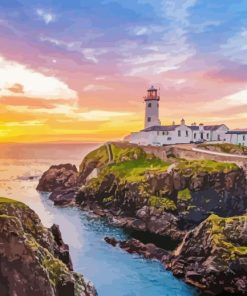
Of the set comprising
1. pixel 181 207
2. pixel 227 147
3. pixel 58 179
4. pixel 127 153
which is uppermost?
pixel 227 147

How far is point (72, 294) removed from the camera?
33.2 metres

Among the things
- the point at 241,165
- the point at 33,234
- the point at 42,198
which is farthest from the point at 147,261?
the point at 42,198

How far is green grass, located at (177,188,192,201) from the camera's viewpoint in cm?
8221

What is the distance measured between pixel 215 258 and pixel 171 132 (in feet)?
230

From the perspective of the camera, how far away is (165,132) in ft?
388

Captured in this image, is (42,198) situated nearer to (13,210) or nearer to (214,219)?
(214,219)

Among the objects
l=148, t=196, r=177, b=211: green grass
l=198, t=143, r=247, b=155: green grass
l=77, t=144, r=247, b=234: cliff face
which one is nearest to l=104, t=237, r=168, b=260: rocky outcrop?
l=77, t=144, r=247, b=234: cliff face

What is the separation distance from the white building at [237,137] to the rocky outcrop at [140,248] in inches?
2705

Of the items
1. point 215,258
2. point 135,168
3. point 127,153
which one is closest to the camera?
point 215,258

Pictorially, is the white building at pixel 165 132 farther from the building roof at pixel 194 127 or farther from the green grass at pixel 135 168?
the green grass at pixel 135 168

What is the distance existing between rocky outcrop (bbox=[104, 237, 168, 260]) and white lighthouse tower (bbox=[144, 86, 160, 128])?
65208mm

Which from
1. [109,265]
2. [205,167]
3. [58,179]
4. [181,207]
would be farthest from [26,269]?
[58,179]

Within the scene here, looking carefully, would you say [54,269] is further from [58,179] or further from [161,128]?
[58,179]

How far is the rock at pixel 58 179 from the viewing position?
392 feet
